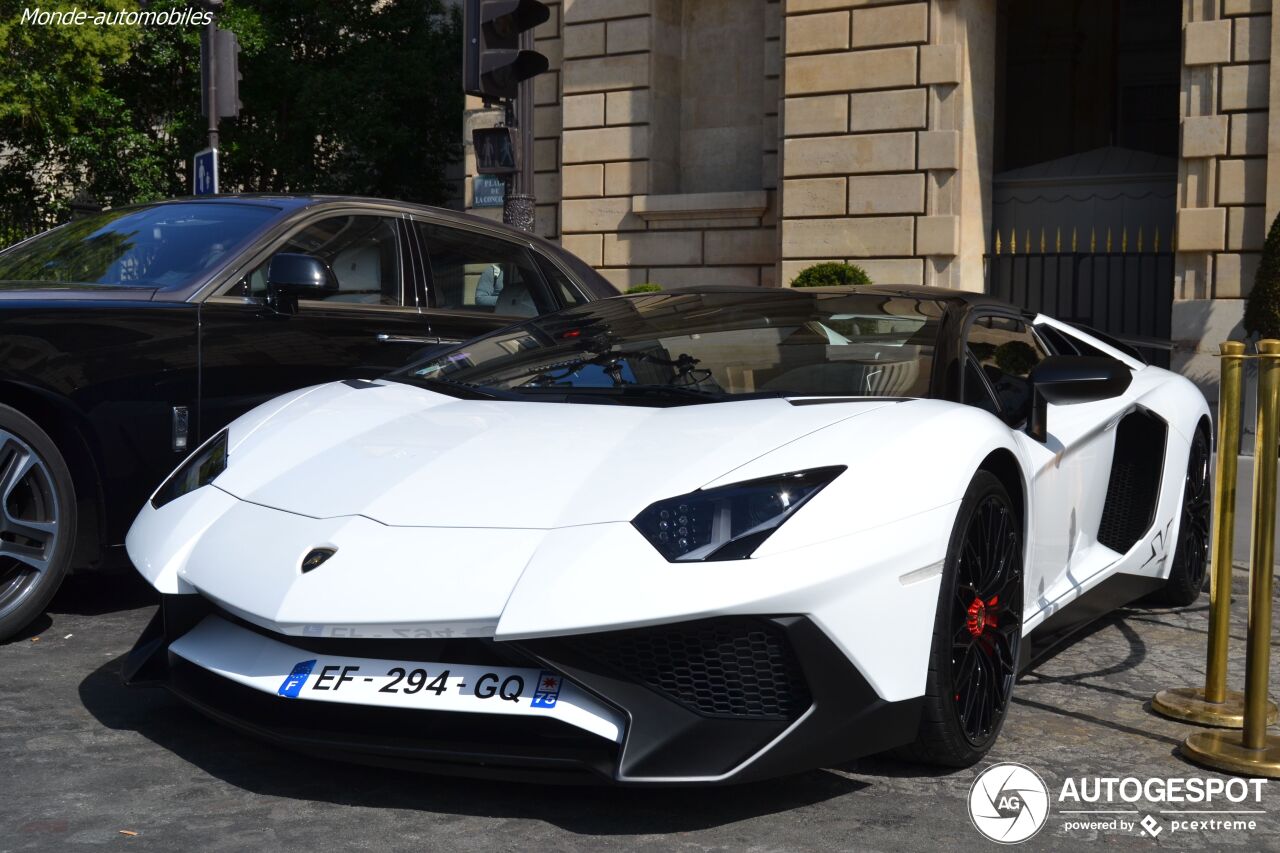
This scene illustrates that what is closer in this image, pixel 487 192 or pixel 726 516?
pixel 726 516

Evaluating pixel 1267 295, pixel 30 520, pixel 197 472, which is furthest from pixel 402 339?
pixel 1267 295

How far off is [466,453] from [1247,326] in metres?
10.1

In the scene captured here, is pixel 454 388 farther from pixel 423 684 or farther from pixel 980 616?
pixel 980 616

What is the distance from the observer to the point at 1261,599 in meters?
3.46

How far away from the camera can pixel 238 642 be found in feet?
10.2

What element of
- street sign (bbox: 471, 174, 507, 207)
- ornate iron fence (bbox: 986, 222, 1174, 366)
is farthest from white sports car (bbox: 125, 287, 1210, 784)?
ornate iron fence (bbox: 986, 222, 1174, 366)

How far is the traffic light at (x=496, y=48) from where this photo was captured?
866cm

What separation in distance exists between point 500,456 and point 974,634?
3.75 feet

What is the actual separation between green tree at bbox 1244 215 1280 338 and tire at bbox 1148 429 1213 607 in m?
6.59

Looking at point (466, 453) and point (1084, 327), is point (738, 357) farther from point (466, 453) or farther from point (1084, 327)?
point (1084, 327)

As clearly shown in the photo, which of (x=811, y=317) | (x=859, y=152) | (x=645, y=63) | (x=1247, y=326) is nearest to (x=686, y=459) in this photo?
(x=811, y=317)

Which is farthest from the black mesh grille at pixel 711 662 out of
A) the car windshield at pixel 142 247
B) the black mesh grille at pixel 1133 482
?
the car windshield at pixel 142 247

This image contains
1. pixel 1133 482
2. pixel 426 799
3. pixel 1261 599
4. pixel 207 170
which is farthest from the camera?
pixel 207 170

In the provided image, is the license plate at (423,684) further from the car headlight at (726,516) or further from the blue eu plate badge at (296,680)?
the car headlight at (726,516)
